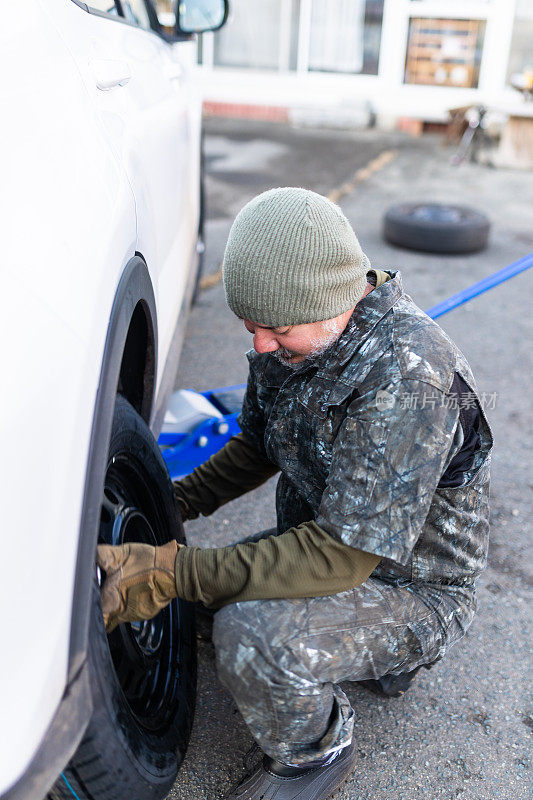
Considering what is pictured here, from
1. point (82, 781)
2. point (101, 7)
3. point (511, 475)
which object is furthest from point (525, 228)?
point (82, 781)

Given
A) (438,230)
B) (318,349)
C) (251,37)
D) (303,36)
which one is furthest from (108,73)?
Answer: (251,37)

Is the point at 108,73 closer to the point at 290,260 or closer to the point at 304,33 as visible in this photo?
the point at 290,260

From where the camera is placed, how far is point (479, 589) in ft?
8.07

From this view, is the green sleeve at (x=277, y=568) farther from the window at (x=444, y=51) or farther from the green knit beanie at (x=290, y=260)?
the window at (x=444, y=51)

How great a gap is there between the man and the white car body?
12.4 inches

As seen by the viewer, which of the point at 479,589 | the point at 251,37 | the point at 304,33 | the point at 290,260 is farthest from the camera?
the point at 251,37

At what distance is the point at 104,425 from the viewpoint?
4.11 ft

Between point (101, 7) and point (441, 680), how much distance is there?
2020 mm

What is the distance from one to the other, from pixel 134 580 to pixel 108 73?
1.04 metres

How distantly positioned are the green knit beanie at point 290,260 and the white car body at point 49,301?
0.23 m

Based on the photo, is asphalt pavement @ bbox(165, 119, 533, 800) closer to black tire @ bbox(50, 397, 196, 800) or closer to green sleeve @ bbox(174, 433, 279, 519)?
black tire @ bbox(50, 397, 196, 800)

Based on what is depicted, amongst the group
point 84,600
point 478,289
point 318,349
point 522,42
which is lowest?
point 522,42

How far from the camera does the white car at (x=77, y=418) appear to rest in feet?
3.32

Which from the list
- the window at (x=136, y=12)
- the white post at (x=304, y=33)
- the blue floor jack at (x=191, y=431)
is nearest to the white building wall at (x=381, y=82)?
the white post at (x=304, y=33)
